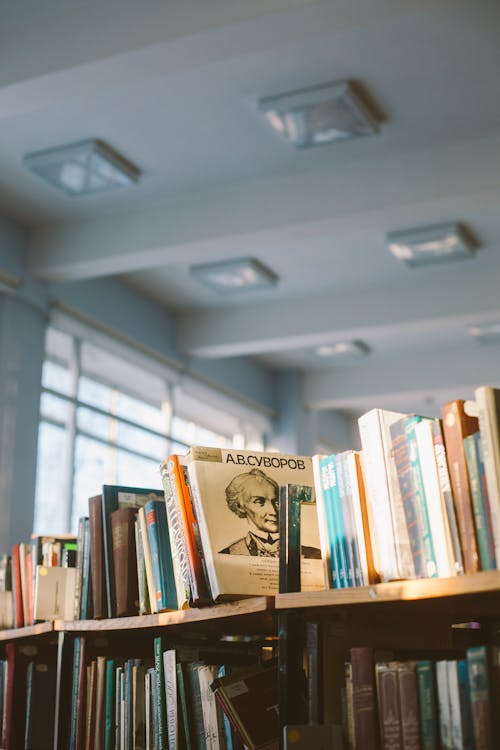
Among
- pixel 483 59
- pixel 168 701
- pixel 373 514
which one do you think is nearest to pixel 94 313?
pixel 483 59

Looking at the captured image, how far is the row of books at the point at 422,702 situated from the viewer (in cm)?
125

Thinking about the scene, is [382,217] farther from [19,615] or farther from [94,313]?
[19,615]

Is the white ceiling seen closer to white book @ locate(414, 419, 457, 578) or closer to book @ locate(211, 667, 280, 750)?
white book @ locate(414, 419, 457, 578)

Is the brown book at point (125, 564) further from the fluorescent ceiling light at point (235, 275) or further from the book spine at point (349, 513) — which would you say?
the fluorescent ceiling light at point (235, 275)

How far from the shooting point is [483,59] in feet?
12.8

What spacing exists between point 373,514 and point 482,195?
11.0 ft

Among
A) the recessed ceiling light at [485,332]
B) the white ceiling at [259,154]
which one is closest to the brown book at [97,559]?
the white ceiling at [259,154]

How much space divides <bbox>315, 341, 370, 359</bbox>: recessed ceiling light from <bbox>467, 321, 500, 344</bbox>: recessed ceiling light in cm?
87

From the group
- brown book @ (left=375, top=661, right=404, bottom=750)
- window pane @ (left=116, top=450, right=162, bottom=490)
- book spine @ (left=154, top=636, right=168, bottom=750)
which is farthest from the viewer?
window pane @ (left=116, top=450, right=162, bottom=490)

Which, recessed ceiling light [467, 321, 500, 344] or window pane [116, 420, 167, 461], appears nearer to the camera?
window pane [116, 420, 167, 461]

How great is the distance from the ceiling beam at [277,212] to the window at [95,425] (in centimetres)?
76

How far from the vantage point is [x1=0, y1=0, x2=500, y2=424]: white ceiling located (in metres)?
3.35

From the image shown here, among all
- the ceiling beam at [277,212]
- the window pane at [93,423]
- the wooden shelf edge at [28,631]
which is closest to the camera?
the wooden shelf edge at [28,631]

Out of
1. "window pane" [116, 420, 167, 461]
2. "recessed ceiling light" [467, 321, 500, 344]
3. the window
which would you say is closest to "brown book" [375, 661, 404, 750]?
the window
